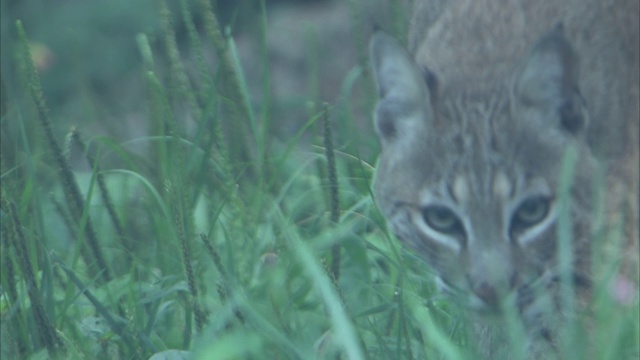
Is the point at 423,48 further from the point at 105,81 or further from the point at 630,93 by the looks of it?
the point at 105,81

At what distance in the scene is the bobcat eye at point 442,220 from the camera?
3.22m

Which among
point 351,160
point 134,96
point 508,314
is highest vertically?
point 508,314

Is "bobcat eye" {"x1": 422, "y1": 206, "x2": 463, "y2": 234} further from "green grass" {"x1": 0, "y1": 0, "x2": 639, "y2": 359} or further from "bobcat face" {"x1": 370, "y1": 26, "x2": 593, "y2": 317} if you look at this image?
"green grass" {"x1": 0, "y1": 0, "x2": 639, "y2": 359}

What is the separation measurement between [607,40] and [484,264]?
3.78 feet

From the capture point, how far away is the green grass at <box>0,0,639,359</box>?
2.78 m

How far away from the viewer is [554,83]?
3.18 metres

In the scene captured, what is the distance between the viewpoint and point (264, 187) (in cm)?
395

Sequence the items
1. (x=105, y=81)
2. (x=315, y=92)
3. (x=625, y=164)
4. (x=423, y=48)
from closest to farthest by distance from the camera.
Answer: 1. (x=625, y=164)
2. (x=423, y=48)
3. (x=315, y=92)
4. (x=105, y=81)

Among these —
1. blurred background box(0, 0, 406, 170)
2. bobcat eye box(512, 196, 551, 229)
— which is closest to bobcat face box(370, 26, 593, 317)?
bobcat eye box(512, 196, 551, 229)

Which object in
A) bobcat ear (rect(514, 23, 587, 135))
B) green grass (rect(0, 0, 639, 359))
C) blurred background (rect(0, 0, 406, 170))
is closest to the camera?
green grass (rect(0, 0, 639, 359))

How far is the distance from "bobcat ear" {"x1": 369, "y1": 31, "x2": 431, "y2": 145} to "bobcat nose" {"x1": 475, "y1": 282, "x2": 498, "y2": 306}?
0.58 metres

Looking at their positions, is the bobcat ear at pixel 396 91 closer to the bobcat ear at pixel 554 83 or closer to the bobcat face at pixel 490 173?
the bobcat face at pixel 490 173

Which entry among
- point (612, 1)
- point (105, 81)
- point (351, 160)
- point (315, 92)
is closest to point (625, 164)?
point (612, 1)

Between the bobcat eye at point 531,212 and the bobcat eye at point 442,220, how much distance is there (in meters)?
0.15
